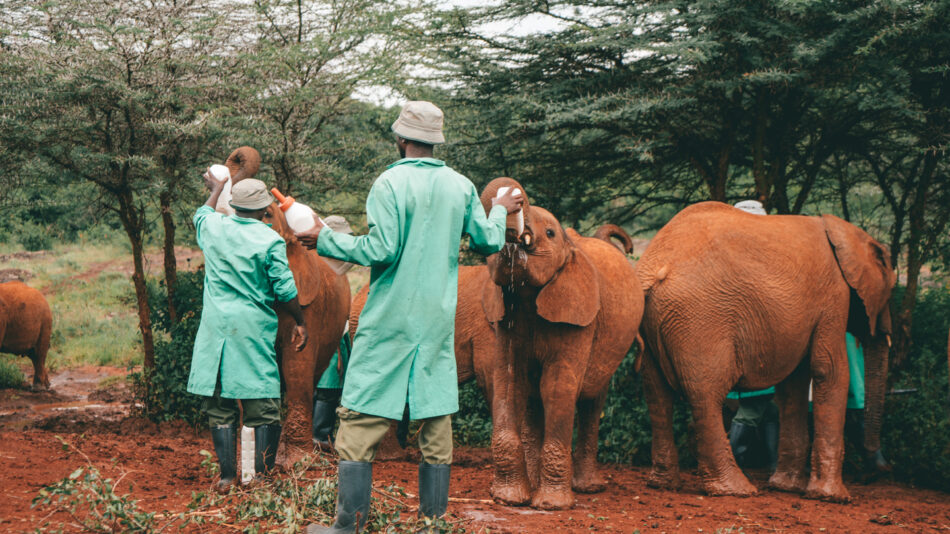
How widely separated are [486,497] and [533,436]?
1.85 feet

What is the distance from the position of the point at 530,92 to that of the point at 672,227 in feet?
8.86

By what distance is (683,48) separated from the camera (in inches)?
279

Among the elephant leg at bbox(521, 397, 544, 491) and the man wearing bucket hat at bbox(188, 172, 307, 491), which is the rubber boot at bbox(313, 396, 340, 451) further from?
the elephant leg at bbox(521, 397, 544, 491)

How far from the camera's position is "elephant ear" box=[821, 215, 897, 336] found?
6590mm

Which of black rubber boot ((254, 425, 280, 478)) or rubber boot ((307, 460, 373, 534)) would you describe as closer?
rubber boot ((307, 460, 373, 534))

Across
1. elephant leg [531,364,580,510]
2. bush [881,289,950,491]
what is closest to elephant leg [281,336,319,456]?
elephant leg [531,364,580,510]

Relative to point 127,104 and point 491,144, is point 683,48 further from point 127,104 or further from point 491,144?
point 127,104

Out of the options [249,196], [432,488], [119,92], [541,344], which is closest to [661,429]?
[541,344]

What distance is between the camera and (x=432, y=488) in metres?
4.24

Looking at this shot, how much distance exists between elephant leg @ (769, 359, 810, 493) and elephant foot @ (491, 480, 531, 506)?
2470 millimetres

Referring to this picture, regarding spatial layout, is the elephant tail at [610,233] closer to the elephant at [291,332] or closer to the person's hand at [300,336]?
the elephant at [291,332]

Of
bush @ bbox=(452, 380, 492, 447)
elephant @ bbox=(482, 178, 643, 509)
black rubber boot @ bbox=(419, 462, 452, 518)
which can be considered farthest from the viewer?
bush @ bbox=(452, 380, 492, 447)

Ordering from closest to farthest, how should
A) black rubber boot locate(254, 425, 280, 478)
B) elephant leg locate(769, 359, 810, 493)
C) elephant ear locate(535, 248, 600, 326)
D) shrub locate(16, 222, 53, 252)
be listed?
elephant ear locate(535, 248, 600, 326) < black rubber boot locate(254, 425, 280, 478) < elephant leg locate(769, 359, 810, 493) < shrub locate(16, 222, 53, 252)

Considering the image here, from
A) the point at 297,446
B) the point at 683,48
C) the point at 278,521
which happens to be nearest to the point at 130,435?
the point at 297,446
